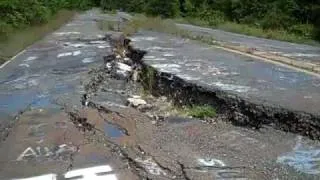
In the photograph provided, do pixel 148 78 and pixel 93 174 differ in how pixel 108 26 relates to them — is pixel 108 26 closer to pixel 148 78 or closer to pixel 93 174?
pixel 148 78

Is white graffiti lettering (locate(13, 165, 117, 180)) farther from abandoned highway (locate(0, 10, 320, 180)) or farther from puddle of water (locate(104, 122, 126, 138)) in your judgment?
puddle of water (locate(104, 122, 126, 138))

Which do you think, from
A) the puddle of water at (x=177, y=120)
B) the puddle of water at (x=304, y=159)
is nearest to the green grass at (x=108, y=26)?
the puddle of water at (x=177, y=120)

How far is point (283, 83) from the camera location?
8500mm

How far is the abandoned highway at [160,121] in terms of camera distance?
5.16 meters

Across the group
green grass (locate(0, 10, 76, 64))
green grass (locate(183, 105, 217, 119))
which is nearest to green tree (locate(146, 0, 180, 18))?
green grass (locate(0, 10, 76, 64))

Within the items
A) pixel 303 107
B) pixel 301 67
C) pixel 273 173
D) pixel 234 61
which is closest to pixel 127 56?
pixel 234 61

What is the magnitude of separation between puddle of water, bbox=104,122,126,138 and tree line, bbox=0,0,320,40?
1360 cm

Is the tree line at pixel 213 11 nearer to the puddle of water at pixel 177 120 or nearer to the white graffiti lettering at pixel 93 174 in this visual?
the puddle of water at pixel 177 120

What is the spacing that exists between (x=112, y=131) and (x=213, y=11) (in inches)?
1109

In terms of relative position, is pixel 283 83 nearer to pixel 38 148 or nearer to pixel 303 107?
pixel 303 107

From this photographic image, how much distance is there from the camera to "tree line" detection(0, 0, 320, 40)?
22.6 metres

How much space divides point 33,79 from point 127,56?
2998mm

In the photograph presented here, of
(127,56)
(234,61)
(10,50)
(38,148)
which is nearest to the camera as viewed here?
(38,148)

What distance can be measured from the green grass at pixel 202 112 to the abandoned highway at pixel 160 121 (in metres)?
0.12
